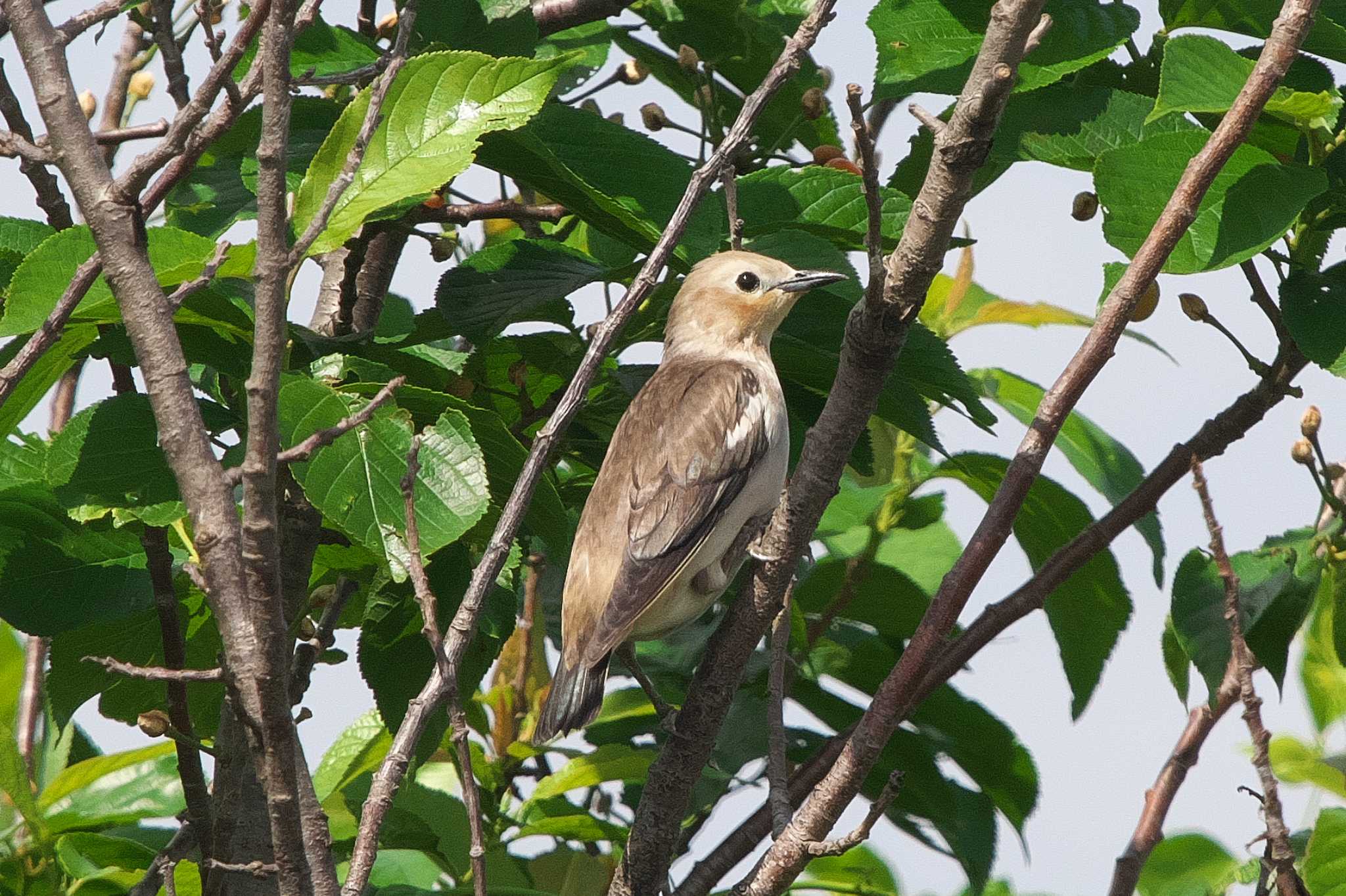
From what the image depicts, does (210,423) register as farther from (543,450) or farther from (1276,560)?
(1276,560)

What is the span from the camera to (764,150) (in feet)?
16.3

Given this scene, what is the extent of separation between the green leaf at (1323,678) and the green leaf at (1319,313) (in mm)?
1660

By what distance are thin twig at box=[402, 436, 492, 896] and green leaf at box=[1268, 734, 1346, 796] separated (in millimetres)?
3287

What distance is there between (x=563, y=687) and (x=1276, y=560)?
7.07 ft

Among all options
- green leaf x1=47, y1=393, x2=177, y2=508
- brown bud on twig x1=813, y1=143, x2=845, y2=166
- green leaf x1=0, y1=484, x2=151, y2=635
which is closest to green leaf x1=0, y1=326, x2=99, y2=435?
green leaf x1=47, y1=393, x2=177, y2=508

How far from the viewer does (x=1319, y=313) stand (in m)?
3.72

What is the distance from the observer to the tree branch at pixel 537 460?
9.08 feet

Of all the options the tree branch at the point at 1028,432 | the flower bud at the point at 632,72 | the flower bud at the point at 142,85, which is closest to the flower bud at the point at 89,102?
the flower bud at the point at 142,85

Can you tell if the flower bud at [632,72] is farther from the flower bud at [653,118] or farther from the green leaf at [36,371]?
the green leaf at [36,371]

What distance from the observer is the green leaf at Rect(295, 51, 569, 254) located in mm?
3141

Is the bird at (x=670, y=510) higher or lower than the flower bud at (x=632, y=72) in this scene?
lower

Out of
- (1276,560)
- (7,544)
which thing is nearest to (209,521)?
(7,544)

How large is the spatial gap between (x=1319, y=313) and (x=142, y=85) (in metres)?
4.16

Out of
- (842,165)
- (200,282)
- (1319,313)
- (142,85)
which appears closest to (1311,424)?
(1319,313)
